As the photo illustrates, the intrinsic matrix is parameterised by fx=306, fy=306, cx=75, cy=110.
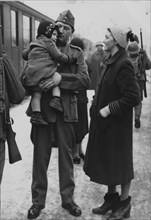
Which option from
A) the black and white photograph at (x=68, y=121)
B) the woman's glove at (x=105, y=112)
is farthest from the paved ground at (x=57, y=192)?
the woman's glove at (x=105, y=112)

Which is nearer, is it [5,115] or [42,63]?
[5,115]

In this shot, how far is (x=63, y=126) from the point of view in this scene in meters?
3.13

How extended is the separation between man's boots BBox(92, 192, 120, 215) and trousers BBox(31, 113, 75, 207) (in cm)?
33

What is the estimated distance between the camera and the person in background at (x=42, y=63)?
2902mm

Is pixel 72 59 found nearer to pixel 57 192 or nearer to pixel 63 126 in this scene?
pixel 63 126

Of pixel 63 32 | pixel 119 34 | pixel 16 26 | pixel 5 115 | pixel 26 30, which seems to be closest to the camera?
pixel 5 115

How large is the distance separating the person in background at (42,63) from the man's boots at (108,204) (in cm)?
112

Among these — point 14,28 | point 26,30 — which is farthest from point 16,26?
point 26,30

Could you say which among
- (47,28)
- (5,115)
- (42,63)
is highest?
(47,28)

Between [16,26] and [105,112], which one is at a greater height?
[16,26]

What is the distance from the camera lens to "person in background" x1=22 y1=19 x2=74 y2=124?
290 centimetres

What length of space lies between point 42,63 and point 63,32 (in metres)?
0.42

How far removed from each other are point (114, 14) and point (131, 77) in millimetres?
137446

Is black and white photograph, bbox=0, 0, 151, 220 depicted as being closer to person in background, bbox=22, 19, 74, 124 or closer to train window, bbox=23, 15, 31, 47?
person in background, bbox=22, 19, 74, 124
